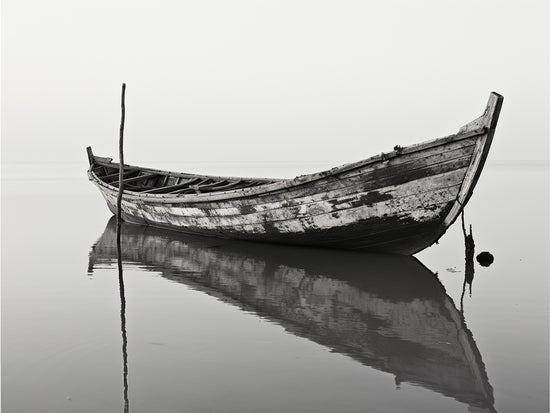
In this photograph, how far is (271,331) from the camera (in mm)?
6633

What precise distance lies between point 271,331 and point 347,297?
6.95 ft

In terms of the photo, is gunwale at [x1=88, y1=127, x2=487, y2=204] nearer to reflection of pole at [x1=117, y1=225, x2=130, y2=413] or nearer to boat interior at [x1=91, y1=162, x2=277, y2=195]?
boat interior at [x1=91, y1=162, x2=277, y2=195]

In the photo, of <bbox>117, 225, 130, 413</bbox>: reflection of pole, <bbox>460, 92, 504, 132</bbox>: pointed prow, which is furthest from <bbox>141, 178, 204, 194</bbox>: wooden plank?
<bbox>460, 92, 504, 132</bbox>: pointed prow

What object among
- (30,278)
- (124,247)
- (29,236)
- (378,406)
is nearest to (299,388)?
(378,406)

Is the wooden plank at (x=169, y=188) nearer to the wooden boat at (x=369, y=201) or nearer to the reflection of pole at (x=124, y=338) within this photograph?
the wooden boat at (x=369, y=201)

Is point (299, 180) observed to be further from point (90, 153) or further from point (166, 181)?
point (90, 153)

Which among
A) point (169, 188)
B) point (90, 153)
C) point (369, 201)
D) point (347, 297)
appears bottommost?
point (347, 297)

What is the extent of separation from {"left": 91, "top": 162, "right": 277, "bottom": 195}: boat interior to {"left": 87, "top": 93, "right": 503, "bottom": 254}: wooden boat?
1969 millimetres

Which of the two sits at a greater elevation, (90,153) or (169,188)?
(90,153)

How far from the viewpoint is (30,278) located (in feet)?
32.0

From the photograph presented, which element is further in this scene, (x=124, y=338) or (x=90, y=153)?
(x=90, y=153)

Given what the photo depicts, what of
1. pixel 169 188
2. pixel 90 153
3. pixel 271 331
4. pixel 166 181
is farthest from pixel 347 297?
pixel 90 153

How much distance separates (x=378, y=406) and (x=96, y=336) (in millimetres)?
3456

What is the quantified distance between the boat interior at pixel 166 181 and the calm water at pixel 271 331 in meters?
2.90
